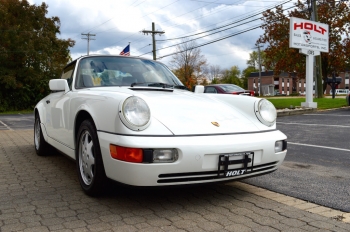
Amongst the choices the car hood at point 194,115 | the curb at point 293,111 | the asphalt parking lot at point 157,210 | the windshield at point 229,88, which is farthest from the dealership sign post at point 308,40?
the asphalt parking lot at point 157,210

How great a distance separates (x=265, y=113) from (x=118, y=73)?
5.84 feet

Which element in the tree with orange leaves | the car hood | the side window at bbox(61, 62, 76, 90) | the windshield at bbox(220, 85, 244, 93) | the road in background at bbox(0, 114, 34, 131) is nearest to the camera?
the car hood

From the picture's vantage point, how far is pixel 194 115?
3.22 m

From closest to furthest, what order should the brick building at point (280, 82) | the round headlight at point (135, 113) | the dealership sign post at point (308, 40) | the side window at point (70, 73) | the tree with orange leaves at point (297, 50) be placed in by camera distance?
1. the round headlight at point (135, 113)
2. the side window at point (70, 73)
3. the dealership sign post at point (308, 40)
4. the tree with orange leaves at point (297, 50)
5. the brick building at point (280, 82)

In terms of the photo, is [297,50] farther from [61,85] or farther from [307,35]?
[61,85]

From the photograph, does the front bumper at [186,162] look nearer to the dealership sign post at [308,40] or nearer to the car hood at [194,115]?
the car hood at [194,115]

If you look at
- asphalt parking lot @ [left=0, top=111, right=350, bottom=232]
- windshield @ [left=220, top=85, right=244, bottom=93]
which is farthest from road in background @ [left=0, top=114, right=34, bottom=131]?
asphalt parking lot @ [left=0, top=111, right=350, bottom=232]

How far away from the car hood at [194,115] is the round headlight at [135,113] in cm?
14

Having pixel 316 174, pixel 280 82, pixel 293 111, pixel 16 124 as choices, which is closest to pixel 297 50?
pixel 293 111

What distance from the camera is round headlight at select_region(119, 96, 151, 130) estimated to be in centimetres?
281

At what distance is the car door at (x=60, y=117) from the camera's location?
3994mm

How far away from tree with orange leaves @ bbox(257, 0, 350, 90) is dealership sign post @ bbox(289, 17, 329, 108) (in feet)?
33.1

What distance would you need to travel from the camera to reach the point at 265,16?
97.3ft

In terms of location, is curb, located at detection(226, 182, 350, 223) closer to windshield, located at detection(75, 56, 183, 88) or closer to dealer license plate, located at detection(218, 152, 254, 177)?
dealer license plate, located at detection(218, 152, 254, 177)
